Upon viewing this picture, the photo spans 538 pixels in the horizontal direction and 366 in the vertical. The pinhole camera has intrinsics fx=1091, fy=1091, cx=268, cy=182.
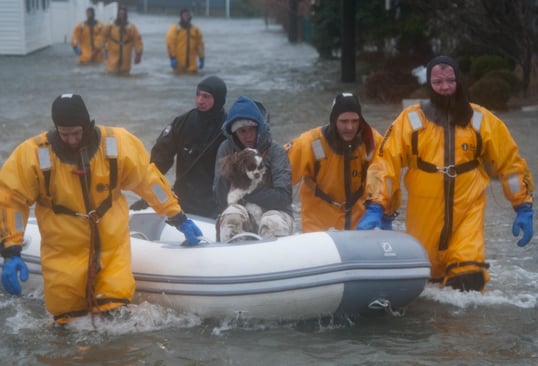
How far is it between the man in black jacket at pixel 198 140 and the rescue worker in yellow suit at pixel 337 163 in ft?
2.99

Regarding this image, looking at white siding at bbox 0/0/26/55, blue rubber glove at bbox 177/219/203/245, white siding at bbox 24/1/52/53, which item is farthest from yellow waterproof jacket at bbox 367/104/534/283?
white siding at bbox 24/1/52/53

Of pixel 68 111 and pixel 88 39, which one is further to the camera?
pixel 88 39

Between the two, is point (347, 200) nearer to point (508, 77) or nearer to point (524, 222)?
point (524, 222)

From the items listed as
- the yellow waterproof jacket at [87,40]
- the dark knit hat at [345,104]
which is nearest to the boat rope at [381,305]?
the dark knit hat at [345,104]

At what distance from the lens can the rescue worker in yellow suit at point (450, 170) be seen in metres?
7.32

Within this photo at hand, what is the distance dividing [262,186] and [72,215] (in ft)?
4.39

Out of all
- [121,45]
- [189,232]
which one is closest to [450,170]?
[189,232]

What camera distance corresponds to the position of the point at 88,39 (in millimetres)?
31391

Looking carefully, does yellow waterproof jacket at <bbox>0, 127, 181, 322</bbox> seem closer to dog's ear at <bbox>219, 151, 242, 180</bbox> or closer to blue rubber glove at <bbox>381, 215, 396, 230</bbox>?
dog's ear at <bbox>219, 151, 242, 180</bbox>

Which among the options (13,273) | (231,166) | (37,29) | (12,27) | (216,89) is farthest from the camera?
Result: (37,29)

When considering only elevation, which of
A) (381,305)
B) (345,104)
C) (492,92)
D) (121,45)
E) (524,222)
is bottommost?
(381,305)

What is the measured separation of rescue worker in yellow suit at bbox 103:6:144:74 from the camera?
27641mm

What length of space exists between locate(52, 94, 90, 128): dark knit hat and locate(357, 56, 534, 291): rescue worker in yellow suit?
1992mm

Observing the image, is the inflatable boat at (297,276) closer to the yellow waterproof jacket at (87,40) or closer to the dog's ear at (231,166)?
the dog's ear at (231,166)
